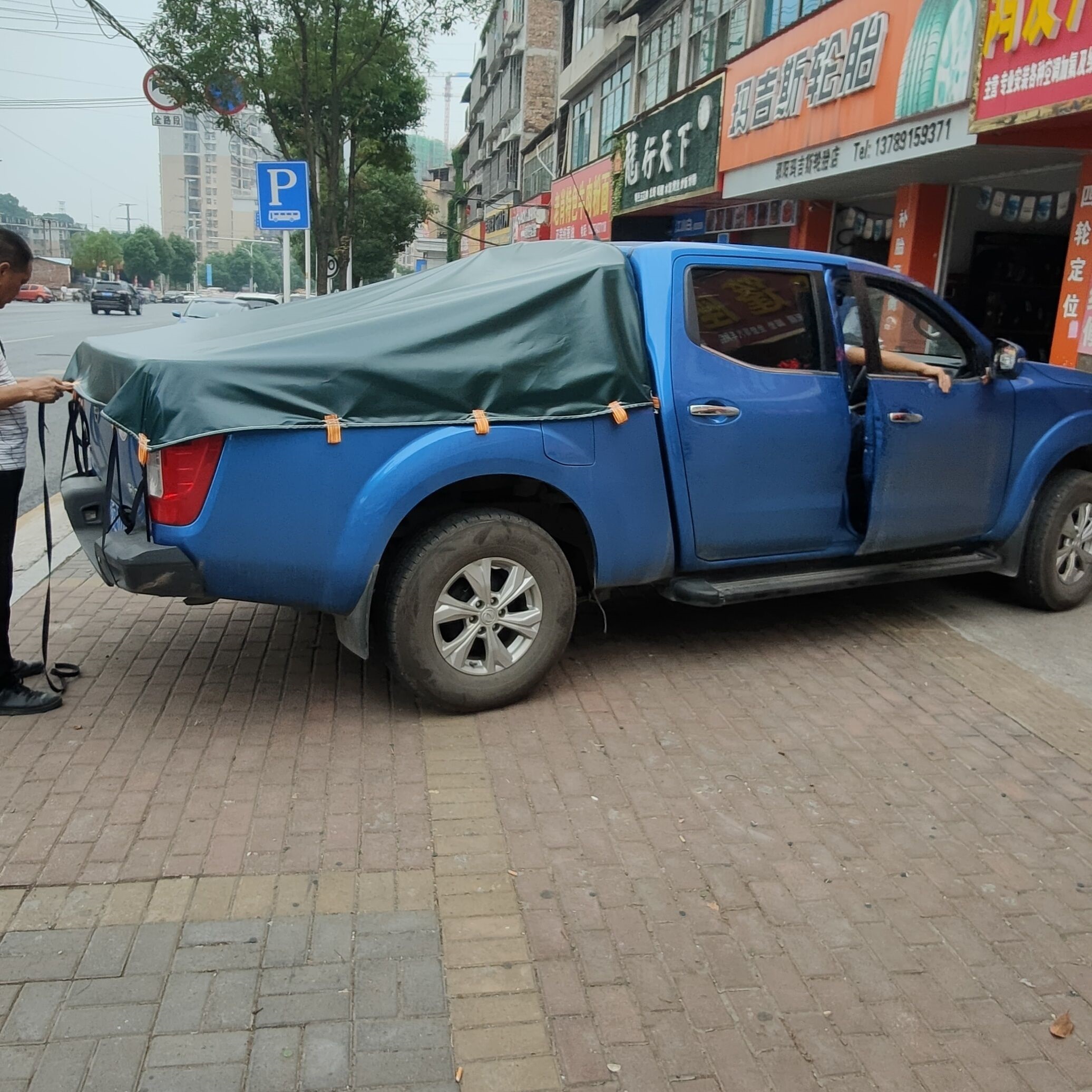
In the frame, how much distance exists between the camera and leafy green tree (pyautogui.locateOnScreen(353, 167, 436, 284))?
1549 inches

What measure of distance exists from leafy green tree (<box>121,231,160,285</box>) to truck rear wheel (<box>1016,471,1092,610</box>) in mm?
135758

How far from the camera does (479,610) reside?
4.21m

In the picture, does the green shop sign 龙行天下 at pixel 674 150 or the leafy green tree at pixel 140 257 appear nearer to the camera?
the green shop sign 龙行天下 at pixel 674 150

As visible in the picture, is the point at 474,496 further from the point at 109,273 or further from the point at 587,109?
the point at 109,273

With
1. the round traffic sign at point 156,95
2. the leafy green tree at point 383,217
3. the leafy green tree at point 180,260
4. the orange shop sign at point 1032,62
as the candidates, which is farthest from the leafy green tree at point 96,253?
the orange shop sign at point 1032,62

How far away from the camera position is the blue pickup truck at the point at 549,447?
149 inches

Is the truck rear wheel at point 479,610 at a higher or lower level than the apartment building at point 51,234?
lower

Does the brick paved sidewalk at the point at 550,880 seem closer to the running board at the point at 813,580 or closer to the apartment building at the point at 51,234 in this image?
the running board at the point at 813,580

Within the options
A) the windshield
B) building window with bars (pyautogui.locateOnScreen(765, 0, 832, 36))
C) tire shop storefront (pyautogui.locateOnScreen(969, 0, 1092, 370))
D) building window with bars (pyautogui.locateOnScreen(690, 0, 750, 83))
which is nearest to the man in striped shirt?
tire shop storefront (pyautogui.locateOnScreen(969, 0, 1092, 370))

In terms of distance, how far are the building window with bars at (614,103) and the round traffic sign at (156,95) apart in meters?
9.09

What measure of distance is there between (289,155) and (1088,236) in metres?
16.2

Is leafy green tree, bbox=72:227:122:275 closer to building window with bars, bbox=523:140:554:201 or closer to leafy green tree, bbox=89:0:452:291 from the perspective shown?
building window with bars, bbox=523:140:554:201

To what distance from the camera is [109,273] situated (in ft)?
393

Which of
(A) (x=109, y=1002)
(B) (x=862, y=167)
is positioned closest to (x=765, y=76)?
(B) (x=862, y=167)
